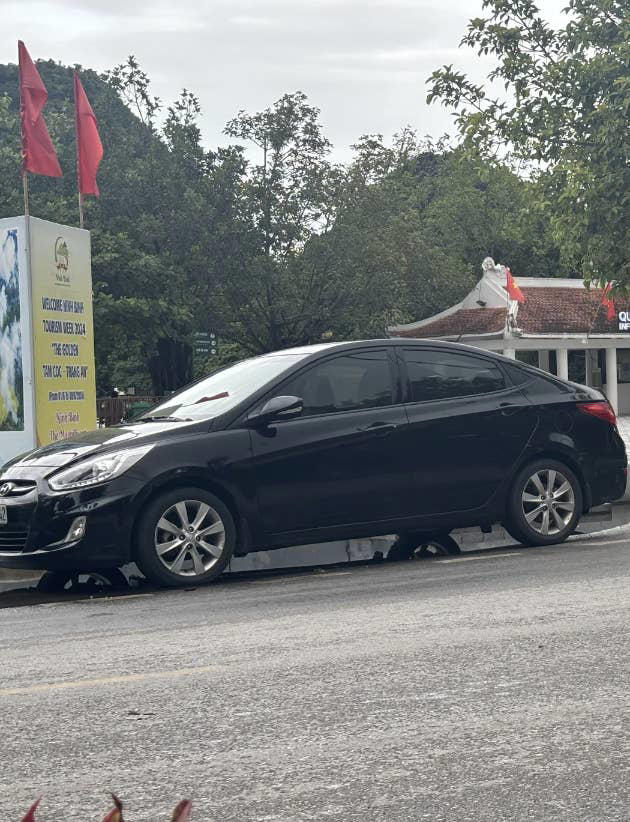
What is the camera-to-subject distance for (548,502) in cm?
1040

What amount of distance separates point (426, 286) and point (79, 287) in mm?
40429

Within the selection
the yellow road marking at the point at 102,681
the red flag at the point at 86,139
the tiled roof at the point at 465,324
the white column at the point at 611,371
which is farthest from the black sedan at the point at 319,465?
the white column at the point at 611,371

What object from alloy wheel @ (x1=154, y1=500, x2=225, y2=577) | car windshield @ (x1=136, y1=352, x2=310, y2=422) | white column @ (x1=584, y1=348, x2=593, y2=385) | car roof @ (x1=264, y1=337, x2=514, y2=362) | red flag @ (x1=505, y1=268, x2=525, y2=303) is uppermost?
red flag @ (x1=505, y1=268, x2=525, y2=303)

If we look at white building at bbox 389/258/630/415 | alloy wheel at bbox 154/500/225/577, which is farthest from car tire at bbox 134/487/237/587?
white building at bbox 389/258/630/415

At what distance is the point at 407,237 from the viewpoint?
51.0m

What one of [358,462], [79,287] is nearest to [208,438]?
[358,462]

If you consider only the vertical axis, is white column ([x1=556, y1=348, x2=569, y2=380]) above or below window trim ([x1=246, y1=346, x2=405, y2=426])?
above

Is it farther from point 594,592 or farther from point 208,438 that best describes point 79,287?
point 594,592

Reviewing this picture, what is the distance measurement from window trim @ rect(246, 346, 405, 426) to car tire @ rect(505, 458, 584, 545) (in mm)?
1161

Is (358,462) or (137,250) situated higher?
(137,250)

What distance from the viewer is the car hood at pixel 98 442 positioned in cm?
897

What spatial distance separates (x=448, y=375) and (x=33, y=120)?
10.0 meters

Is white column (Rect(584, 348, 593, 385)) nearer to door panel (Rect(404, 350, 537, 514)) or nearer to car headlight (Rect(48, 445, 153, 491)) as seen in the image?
door panel (Rect(404, 350, 537, 514))

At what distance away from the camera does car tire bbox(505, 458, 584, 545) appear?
404 inches
